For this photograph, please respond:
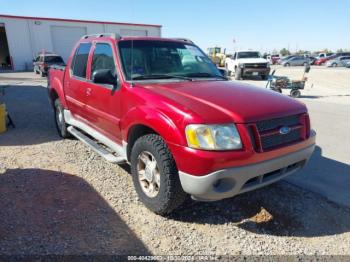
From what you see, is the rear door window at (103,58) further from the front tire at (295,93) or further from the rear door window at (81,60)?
A: the front tire at (295,93)

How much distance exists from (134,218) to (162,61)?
2081mm

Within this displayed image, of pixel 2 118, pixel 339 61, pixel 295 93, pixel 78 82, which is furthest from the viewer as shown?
pixel 339 61

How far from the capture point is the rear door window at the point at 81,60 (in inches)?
192

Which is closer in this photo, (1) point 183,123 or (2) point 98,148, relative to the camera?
(1) point 183,123

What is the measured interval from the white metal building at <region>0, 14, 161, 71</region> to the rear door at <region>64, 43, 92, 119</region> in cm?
2805

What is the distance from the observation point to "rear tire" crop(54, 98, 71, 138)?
602cm

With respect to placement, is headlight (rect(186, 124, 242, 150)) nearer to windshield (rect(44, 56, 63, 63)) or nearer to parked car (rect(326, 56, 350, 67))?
windshield (rect(44, 56, 63, 63))

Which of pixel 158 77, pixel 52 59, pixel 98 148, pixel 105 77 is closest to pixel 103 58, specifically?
pixel 105 77

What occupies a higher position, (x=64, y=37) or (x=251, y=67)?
(x=64, y=37)

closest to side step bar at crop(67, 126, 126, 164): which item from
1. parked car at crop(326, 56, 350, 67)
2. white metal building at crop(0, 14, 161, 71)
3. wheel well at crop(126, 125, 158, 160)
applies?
wheel well at crop(126, 125, 158, 160)

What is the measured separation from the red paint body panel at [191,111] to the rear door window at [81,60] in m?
0.63

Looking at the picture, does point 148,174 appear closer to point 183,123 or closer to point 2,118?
point 183,123

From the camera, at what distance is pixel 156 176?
10.9ft

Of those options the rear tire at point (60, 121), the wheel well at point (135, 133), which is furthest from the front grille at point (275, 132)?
the rear tire at point (60, 121)
